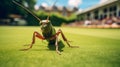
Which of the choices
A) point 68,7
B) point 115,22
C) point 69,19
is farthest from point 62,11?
point 115,22

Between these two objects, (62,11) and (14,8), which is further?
(62,11)

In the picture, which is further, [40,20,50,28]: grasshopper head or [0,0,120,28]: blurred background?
[0,0,120,28]: blurred background

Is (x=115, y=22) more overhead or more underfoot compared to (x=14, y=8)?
more underfoot

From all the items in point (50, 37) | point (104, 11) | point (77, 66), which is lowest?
point (77, 66)

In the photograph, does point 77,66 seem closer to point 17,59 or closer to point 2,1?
point 17,59

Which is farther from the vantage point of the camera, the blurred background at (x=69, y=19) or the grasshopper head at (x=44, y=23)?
the blurred background at (x=69, y=19)

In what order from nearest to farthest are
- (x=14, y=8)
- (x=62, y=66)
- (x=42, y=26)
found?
(x=62, y=66) → (x=42, y=26) → (x=14, y=8)

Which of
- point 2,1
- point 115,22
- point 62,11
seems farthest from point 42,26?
point 62,11

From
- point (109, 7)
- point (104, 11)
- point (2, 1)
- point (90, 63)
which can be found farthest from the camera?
point (2, 1)

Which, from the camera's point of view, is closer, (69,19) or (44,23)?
(44,23)
